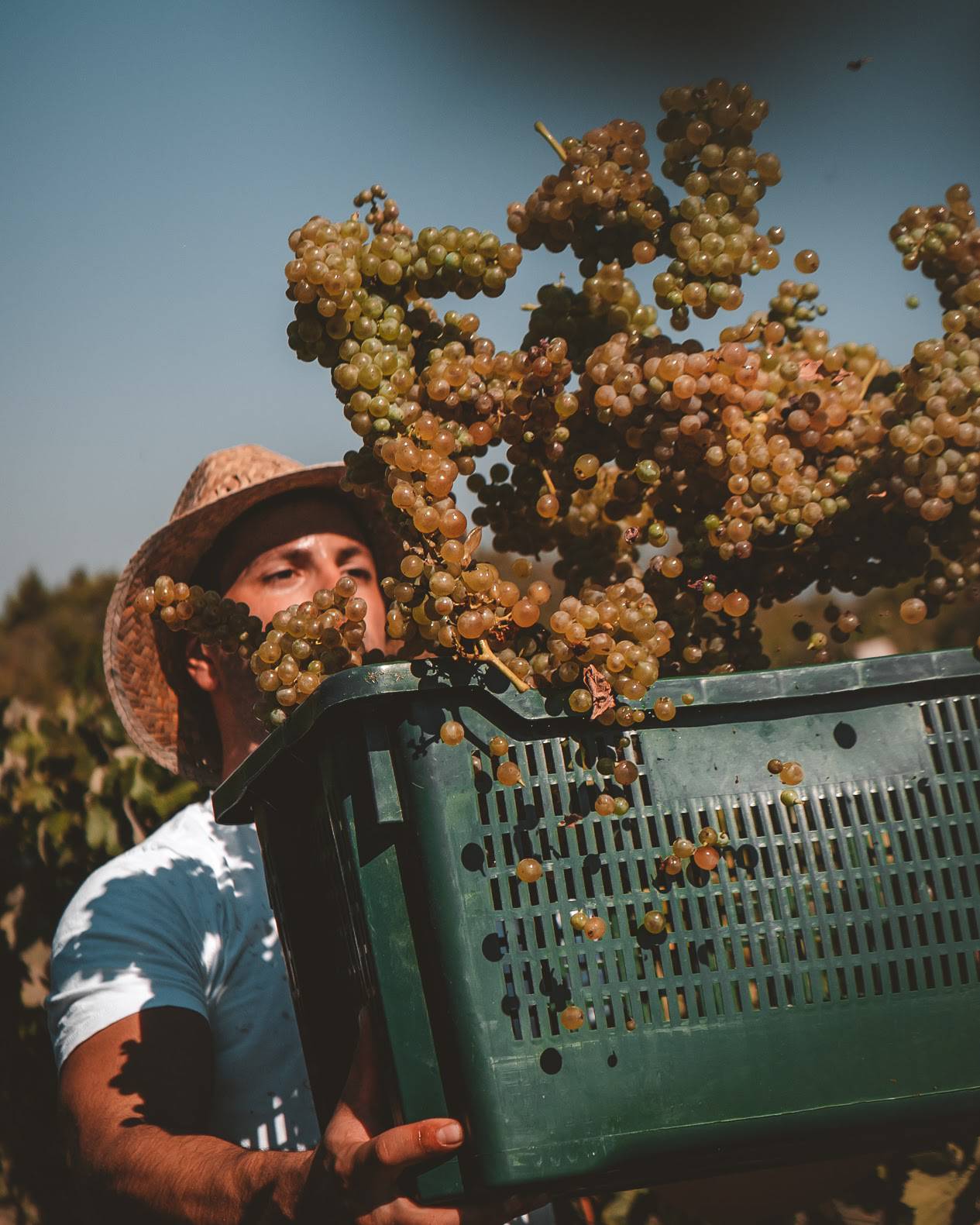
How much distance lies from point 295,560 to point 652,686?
1092mm

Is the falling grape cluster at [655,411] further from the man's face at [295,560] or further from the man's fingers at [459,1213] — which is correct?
the man's face at [295,560]

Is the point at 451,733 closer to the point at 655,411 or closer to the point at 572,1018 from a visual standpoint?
the point at 572,1018

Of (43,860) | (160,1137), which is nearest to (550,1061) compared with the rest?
(160,1137)

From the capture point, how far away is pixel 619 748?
37.2 inches

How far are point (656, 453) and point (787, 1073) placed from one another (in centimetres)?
60

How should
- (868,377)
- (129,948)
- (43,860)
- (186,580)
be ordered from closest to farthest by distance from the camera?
(868,377)
(129,948)
(186,580)
(43,860)

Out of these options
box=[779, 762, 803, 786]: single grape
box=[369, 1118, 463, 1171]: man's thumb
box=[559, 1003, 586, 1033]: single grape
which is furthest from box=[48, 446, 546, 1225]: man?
box=[779, 762, 803, 786]: single grape

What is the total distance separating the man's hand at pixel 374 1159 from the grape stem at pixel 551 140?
34.9 inches

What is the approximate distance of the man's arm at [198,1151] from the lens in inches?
37.8

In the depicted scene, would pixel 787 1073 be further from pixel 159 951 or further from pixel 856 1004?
pixel 159 951

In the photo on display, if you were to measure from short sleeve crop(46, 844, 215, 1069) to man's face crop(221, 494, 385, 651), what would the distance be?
1.53ft

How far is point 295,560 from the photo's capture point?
1.91m

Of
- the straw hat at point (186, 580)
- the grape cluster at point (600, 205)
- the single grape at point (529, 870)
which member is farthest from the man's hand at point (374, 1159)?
the straw hat at point (186, 580)

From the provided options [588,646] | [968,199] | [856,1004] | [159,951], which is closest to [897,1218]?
[856,1004]
